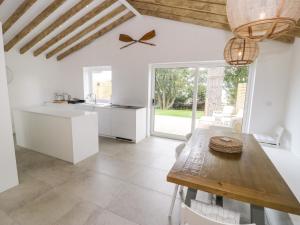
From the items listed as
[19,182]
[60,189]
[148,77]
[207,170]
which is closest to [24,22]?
[148,77]

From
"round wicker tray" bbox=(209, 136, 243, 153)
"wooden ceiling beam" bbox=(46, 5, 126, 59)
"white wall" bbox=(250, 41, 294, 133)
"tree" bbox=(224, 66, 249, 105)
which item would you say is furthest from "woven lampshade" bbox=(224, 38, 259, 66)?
"wooden ceiling beam" bbox=(46, 5, 126, 59)

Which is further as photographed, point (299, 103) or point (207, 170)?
point (299, 103)

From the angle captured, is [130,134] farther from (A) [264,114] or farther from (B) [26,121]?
(A) [264,114]

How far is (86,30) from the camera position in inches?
168

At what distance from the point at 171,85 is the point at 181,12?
164 cm

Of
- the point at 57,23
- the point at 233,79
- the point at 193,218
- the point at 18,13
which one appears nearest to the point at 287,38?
the point at 233,79

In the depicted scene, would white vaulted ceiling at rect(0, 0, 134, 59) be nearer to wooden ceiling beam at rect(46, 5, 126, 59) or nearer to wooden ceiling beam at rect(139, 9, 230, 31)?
wooden ceiling beam at rect(46, 5, 126, 59)

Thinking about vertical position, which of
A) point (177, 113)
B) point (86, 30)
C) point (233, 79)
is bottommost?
point (177, 113)

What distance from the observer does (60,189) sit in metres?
2.29

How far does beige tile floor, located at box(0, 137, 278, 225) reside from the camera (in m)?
1.83

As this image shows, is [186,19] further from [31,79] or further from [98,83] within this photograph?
[31,79]

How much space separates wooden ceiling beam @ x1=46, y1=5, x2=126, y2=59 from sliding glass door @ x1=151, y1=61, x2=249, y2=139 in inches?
61.6

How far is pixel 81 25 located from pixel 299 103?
4524mm

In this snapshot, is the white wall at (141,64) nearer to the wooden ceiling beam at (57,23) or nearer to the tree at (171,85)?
the tree at (171,85)
